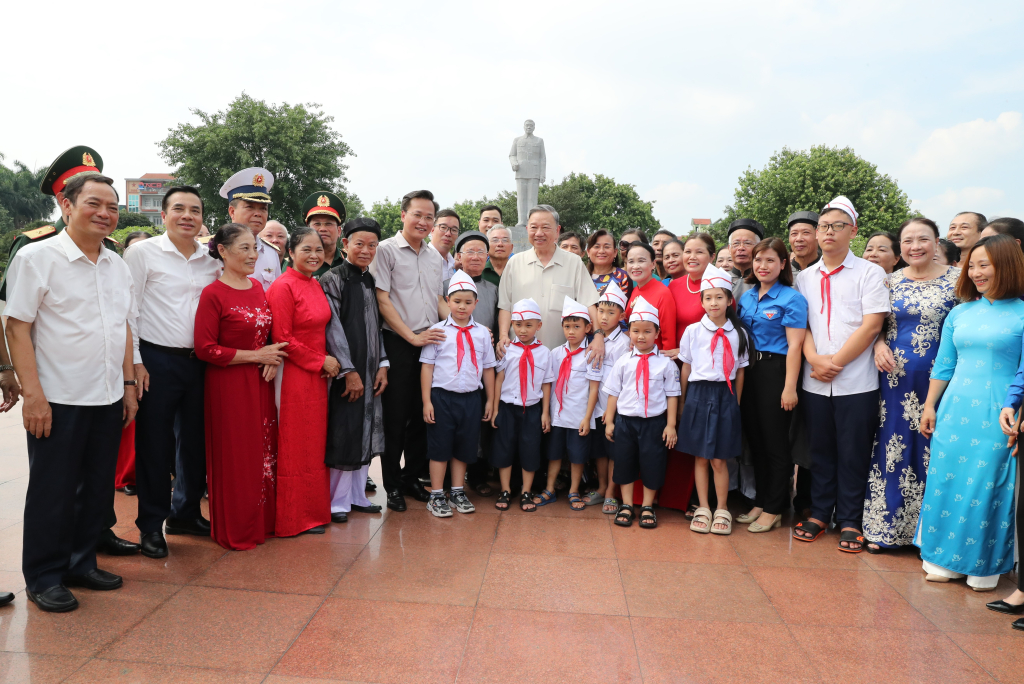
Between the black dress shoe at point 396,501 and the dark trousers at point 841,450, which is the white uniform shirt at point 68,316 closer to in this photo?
the black dress shoe at point 396,501

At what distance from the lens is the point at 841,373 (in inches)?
157

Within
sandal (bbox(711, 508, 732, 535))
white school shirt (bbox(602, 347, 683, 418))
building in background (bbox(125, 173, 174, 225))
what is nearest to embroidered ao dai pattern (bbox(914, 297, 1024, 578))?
sandal (bbox(711, 508, 732, 535))

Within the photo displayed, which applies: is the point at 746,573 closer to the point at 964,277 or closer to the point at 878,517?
the point at 878,517

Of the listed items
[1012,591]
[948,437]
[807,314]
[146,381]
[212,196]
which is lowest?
[1012,591]

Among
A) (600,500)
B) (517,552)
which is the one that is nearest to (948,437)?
(600,500)

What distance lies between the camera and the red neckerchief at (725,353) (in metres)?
4.14

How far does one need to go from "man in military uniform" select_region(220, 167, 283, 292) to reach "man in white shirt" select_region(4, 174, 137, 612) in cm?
145

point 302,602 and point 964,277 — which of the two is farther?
point 964,277

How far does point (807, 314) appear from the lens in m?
4.12

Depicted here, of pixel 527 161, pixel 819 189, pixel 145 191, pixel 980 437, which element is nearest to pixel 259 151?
pixel 527 161

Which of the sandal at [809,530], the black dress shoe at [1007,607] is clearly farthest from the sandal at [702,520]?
the black dress shoe at [1007,607]

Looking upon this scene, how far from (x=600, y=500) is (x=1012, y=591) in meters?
2.41

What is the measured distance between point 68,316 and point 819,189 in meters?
27.5

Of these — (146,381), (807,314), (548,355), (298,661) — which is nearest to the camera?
(298,661)
